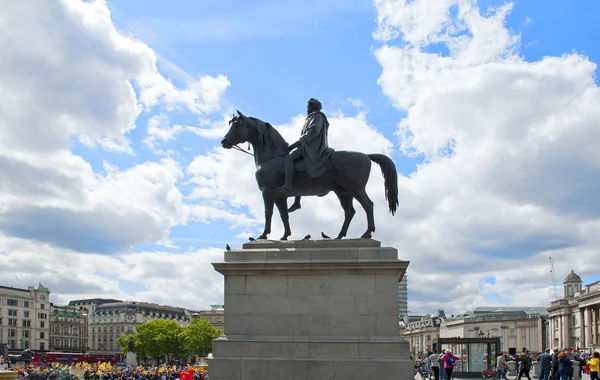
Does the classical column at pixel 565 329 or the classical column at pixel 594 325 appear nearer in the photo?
the classical column at pixel 594 325

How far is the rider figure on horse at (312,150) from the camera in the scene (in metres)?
18.9

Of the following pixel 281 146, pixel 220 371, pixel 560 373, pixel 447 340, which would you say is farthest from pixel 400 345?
pixel 447 340

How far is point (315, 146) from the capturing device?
63.0 ft

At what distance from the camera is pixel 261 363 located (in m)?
17.3

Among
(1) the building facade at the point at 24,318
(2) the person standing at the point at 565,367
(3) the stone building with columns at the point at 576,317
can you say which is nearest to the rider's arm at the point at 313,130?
(2) the person standing at the point at 565,367

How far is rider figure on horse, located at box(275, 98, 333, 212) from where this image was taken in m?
→ 18.9

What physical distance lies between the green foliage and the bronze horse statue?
5287 inches

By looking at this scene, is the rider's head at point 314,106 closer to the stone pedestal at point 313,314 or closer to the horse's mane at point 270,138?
the horse's mane at point 270,138

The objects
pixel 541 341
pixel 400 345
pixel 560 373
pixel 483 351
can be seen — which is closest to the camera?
pixel 400 345

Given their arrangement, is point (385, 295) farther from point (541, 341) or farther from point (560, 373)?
point (541, 341)

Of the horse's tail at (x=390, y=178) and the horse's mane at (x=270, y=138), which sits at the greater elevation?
the horse's mane at (x=270, y=138)

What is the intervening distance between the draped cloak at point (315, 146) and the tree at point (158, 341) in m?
137

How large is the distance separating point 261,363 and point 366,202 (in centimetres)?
533

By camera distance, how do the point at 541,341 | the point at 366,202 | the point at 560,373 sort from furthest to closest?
1. the point at 541,341
2. the point at 560,373
3. the point at 366,202
